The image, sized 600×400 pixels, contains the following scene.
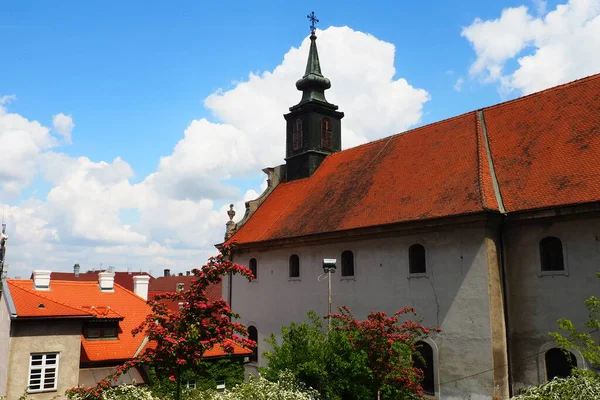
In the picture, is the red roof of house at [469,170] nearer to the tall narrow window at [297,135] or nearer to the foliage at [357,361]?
the tall narrow window at [297,135]

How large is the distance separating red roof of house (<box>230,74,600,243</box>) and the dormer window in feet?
28.5

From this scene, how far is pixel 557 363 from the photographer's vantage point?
1650cm

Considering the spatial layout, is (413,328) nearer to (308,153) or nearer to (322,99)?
(308,153)

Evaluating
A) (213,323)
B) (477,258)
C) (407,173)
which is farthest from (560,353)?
(213,323)

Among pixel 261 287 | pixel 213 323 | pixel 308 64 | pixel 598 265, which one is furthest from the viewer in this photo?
pixel 308 64

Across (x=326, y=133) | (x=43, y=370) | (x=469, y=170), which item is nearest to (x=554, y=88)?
(x=469, y=170)

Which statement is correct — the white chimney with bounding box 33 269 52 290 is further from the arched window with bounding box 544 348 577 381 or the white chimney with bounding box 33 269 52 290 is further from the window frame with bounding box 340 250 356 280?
the arched window with bounding box 544 348 577 381

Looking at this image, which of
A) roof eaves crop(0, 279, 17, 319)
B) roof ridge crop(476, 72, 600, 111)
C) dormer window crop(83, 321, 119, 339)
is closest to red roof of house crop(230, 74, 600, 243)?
roof ridge crop(476, 72, 600, 111)

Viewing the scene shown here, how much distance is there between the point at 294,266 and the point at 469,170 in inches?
382

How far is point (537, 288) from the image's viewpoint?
17297 mm

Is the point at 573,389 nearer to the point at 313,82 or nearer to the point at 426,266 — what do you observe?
the point at 426,266

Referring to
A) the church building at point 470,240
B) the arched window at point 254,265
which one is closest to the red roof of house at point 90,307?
the arched window at point 254,265

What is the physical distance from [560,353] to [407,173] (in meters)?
9.55

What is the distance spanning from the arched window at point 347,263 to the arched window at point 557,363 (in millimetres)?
8306
